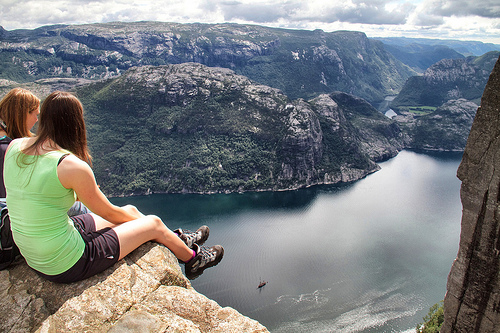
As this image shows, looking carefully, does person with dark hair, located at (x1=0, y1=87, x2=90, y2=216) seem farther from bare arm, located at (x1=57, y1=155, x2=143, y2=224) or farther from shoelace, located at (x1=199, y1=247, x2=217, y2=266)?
shoelace, located at (x1=199, y1=247, x2=217, y2=266)

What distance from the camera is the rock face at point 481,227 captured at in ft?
19.2

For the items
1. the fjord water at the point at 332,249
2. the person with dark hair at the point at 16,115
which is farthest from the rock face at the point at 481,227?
the fjord water at the point at 332,249

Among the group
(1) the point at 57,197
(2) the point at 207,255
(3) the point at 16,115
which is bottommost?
(2) the point at 207,255

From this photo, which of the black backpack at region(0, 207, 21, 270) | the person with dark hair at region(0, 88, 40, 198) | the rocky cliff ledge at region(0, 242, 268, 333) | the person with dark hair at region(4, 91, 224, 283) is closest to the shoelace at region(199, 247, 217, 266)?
the rocky cliff ledge at region(0, 242, 268, 333)

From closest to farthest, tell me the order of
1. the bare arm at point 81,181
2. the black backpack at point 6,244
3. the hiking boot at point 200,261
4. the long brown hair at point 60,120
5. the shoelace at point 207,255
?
the bare arm at point 81,181
the long brown hair at point 60,120
the black backpack at point 6,244
the hiking boot at point 200,261
the shoelace at point 207,255

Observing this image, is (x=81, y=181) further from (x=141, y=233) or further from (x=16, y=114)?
(x=16, y=114)

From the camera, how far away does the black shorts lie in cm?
406

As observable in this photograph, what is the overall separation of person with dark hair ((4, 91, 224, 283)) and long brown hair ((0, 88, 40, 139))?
1.19 metres

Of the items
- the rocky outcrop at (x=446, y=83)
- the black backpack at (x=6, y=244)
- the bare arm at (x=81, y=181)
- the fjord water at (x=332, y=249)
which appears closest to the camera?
the bare arm at (x=81, y=181)

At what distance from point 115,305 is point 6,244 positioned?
1.64 m

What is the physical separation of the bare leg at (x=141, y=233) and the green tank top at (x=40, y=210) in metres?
0.57

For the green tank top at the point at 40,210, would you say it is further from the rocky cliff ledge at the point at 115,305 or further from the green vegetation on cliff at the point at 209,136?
the green vegetation on cliff at the point at 209,136

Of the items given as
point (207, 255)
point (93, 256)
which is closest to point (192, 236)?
point (207, 255)

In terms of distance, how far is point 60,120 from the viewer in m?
3.94
